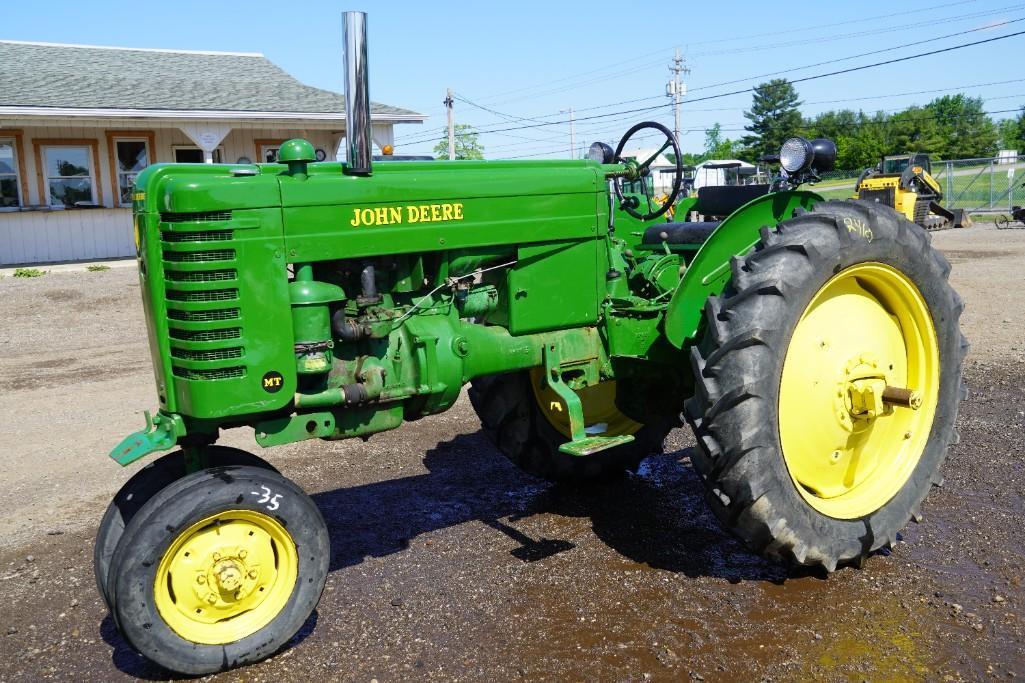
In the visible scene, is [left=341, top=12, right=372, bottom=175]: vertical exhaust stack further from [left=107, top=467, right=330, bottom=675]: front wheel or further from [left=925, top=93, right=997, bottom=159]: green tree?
[left=925, top=93, right=997, bottom=159]: green tree

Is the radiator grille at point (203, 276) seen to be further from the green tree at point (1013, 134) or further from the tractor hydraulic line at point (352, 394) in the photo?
the green tree at point (1013, 134)

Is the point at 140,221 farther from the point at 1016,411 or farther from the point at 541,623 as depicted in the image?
the point at 1016,411

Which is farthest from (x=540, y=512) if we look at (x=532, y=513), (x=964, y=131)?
(x=964, y=131)

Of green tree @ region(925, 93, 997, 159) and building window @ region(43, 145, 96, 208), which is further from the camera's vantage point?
green tree @ region(925, 93, 997, 159)

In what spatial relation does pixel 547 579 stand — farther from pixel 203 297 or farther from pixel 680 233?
pixel 680 233

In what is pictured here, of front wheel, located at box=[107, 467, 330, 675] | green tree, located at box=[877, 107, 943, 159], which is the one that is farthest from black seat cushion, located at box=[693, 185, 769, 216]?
green tree, located at box=[877, 107, 943, 159]

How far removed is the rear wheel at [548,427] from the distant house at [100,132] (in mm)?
13036

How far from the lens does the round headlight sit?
4777 mm

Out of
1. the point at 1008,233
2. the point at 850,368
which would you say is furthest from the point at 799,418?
the point at 1008,233

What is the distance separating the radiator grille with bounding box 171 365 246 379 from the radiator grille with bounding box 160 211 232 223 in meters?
0.54

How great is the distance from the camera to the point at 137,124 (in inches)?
757

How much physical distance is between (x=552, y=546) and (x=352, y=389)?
1474 millimetres

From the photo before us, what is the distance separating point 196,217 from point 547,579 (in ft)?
7.16

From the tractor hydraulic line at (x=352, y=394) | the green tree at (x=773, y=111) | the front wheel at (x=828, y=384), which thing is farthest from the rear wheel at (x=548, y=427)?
the green tree at (x=773, y=111)
